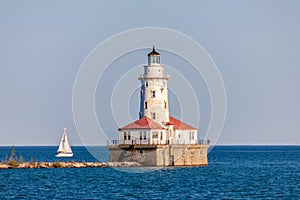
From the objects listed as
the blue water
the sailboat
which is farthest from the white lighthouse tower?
the sailboat

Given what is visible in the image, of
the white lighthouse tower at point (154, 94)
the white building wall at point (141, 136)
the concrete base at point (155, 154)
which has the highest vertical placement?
the white lighthouse tower at point (154, 94)

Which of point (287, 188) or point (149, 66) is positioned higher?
point (149, 66)

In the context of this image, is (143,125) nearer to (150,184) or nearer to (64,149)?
(150,184)

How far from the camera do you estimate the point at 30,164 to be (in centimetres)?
10562

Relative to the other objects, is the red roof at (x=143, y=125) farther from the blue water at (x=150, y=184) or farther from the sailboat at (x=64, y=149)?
the sailboat at (x=64, y=149)

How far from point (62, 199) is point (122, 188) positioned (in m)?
11.7

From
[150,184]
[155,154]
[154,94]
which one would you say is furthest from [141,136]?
[150,184]

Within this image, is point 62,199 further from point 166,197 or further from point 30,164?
point 30,164

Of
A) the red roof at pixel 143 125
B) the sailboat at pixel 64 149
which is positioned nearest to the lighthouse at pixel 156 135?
the red roof at pixel 143 125

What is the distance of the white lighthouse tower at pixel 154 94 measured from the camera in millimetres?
103312

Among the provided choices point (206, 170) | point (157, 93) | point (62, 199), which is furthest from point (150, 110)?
point (62, 199)

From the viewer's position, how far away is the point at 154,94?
103438 millimetres

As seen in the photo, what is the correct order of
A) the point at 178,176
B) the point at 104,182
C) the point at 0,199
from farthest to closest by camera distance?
the point at 178,176 → the point at 104,182 → the point at 0,199

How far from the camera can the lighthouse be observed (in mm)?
99438
